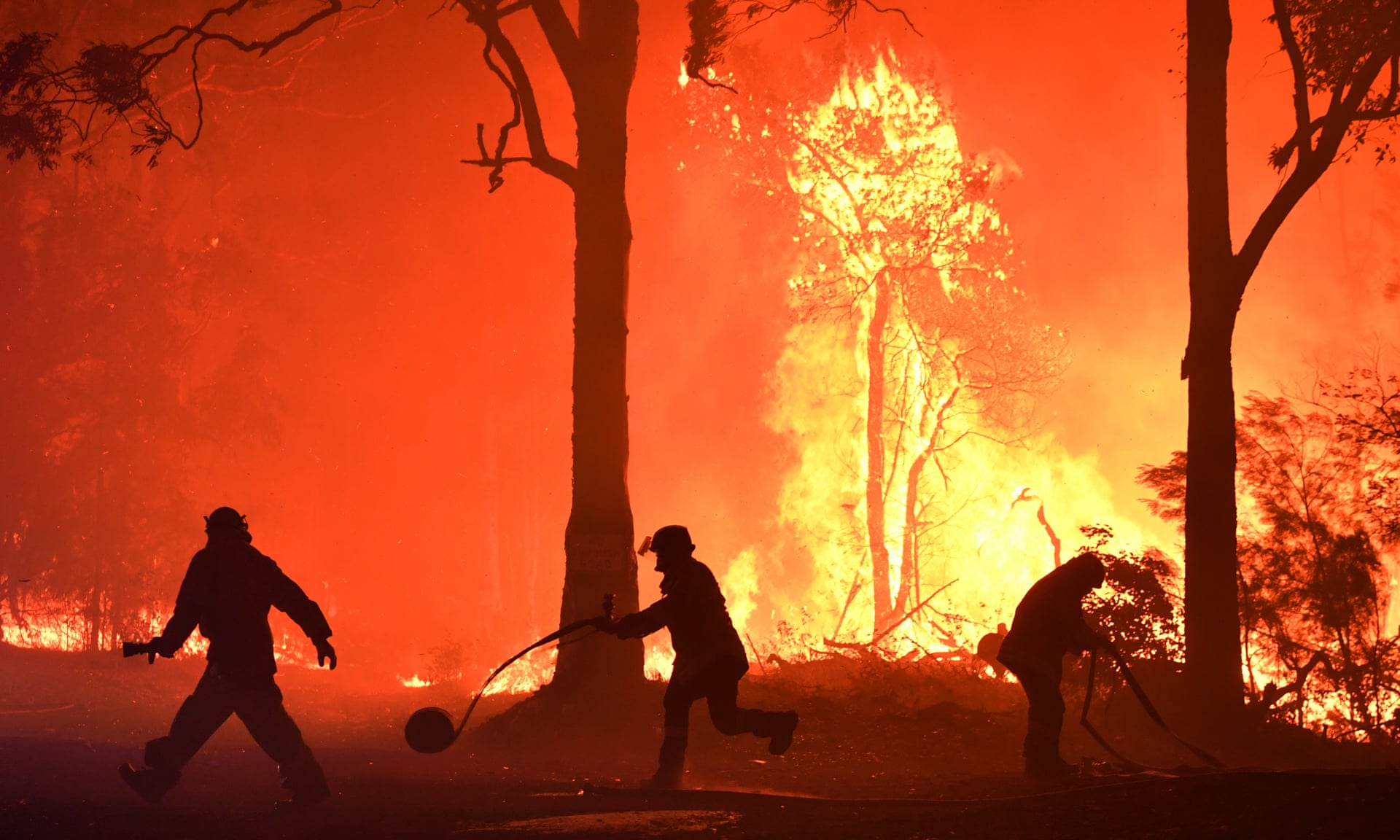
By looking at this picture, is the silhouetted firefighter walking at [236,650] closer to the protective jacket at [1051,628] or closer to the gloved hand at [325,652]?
the gloved hand at [325,652]

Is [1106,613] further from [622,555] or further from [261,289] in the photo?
[261,289]

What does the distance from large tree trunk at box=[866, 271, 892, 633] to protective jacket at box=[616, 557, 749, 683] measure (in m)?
24.3

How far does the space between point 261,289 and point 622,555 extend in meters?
37.5

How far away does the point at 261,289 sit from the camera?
152 ft

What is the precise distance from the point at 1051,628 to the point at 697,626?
2901 millimetres

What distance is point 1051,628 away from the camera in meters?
9.34

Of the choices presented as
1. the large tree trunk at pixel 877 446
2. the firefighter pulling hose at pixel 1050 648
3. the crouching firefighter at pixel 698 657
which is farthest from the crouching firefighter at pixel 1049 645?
the large tree trunk at pixel 877 446

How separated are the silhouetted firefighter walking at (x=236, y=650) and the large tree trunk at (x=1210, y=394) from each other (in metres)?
8.64

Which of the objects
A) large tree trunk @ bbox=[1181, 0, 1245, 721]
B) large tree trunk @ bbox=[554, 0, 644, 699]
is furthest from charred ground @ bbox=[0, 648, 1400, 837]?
large tree trunk @ bbox=[1181, 0, 1245, 721]

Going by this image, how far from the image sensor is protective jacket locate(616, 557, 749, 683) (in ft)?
27.1

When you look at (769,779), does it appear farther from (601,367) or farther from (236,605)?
(601,367)

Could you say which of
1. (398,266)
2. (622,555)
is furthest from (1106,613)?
(398,266)

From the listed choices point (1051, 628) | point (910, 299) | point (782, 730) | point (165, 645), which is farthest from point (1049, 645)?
point (910, 299)

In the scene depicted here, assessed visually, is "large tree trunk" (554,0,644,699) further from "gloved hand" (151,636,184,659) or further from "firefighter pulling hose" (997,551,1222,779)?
"gloved hand" (151,636,184,659)
